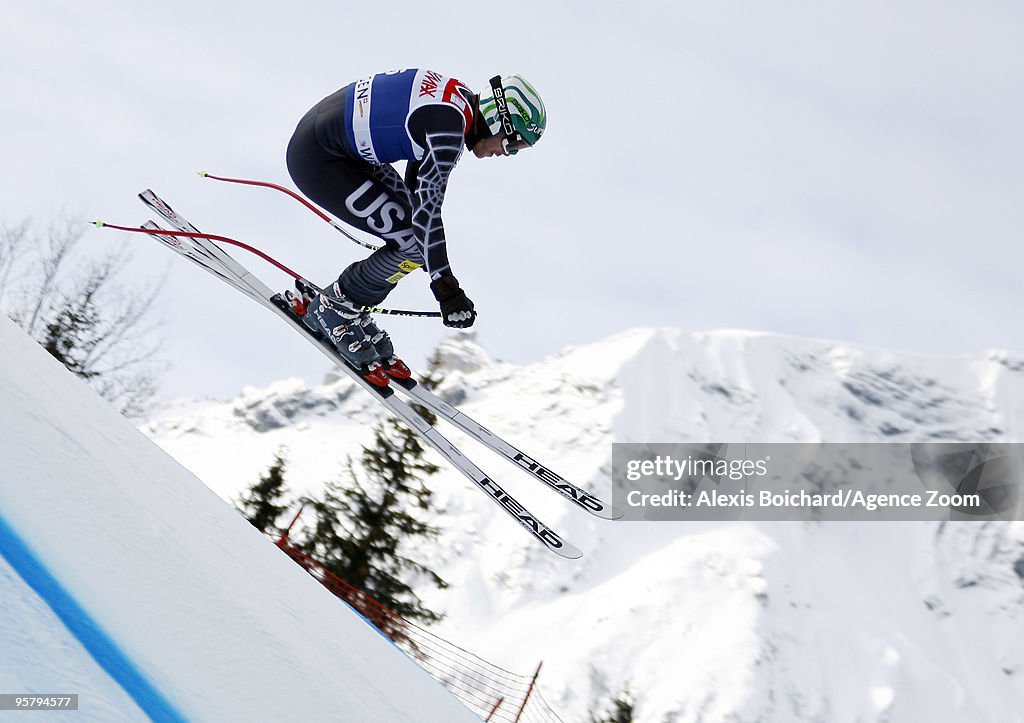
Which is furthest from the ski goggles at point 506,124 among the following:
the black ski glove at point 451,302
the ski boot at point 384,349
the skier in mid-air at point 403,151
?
the ski boot at point 384,349

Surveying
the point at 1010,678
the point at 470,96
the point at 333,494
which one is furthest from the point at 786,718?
the point at 470,96

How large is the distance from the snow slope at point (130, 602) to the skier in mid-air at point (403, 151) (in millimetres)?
2345

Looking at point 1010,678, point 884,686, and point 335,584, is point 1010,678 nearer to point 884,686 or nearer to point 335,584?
point 884,686

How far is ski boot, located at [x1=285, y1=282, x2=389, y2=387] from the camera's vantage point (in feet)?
19.5

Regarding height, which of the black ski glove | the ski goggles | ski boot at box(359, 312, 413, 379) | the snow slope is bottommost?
the snow slope

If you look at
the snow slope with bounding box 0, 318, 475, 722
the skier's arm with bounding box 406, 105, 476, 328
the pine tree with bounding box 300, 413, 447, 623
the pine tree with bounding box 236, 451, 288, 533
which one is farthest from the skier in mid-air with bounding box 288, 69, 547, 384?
the pine tree with bounding box 236, 451, 288, 533

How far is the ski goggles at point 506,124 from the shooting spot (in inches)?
187

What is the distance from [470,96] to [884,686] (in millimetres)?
190010

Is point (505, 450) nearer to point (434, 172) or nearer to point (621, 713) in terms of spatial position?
point (434, 172)

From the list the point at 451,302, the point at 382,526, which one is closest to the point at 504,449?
the point at 451,302

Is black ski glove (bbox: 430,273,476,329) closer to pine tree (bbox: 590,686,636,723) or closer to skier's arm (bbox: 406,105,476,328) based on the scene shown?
skier's arm (bbox: 406,105,476,328)

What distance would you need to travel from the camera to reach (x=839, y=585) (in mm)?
195625

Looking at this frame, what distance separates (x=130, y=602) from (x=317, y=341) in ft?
15.3

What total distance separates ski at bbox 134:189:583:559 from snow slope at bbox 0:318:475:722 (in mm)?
3571
